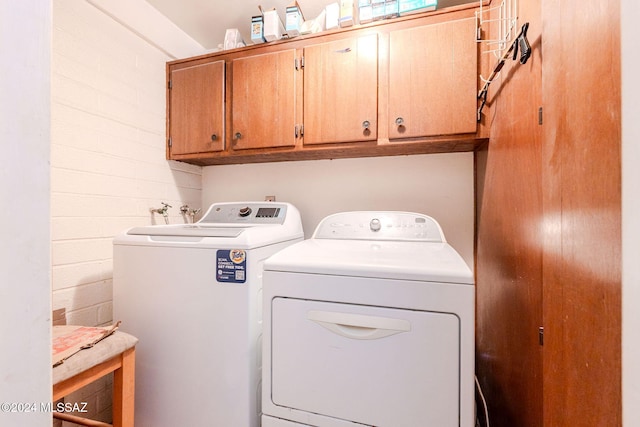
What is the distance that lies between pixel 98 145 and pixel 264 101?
96 centimetres

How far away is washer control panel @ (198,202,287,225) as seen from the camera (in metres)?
1.74

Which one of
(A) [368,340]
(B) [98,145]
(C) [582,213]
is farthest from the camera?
(B) [98,145]

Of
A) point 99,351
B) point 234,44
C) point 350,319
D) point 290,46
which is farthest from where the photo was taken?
point 234,44

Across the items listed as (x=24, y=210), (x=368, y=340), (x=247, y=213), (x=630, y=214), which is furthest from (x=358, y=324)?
(x=247, y=213)

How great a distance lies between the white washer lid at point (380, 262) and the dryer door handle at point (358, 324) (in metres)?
0.14

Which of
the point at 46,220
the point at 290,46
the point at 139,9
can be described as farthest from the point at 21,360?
the point at 139,9

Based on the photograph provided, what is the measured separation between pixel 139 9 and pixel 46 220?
1.94 m

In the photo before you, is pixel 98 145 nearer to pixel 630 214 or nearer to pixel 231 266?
pixel 231 266

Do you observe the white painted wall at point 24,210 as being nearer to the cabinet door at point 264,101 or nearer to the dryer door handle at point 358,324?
the dryer door handle at point 358,324

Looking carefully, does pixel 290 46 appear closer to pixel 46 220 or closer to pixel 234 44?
pixel 234 44

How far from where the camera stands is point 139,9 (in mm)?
1713

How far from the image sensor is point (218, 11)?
1820 mm

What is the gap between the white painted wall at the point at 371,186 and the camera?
68.7 inches

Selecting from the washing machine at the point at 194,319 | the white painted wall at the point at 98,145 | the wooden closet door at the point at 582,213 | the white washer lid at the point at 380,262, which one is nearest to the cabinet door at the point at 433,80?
the white washer lid at the point at 380,262
